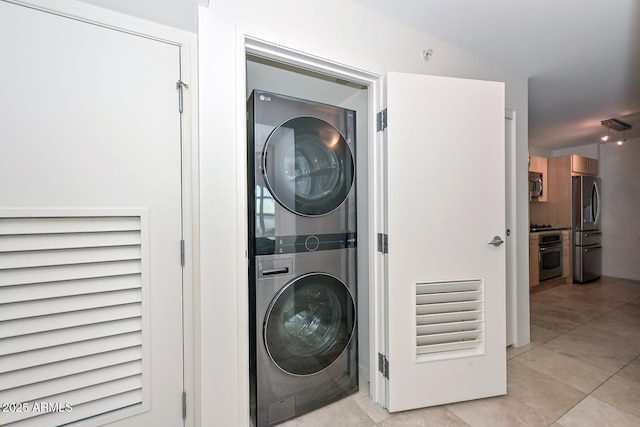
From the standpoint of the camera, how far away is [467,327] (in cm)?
161

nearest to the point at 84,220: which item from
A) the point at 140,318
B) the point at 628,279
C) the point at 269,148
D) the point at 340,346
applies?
the point at 140,318

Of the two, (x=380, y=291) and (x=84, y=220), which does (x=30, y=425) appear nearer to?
(x=84, y=220)

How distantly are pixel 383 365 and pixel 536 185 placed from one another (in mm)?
4542

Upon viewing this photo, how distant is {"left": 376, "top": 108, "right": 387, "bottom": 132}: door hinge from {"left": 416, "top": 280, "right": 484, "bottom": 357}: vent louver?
96 cm

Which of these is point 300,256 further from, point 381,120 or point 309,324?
point 381,120

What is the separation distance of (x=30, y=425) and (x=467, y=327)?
2.10 metres

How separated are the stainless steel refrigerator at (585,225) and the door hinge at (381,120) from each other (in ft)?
15.4

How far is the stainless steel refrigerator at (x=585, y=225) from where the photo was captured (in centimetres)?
429

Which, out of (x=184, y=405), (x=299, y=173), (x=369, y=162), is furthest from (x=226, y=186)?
(x=184, y=405)

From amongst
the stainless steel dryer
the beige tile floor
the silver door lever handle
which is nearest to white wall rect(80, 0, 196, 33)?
the stainless steel dryer

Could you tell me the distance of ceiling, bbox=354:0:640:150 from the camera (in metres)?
1.49

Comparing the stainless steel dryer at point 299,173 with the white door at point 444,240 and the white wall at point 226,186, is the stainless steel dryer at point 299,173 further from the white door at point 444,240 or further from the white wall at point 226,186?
the white door at point 444,240

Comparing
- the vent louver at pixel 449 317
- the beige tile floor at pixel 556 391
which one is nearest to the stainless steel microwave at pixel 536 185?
the beige tile floor at pixel 556 391

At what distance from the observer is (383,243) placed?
1.56m
